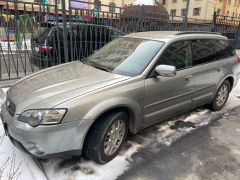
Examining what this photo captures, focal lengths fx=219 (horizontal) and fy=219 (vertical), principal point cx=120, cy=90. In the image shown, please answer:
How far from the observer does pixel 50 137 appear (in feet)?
7.29

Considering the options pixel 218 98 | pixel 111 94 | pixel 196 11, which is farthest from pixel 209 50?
pixel 196 11

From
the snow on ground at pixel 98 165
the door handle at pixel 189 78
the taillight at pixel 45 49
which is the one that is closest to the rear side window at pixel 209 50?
the door handle at pixel 189 78

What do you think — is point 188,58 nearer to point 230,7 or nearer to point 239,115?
point 239,115

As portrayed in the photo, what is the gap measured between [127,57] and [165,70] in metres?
0.63

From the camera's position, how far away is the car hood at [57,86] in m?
2.36

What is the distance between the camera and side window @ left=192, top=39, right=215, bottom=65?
12.2ft

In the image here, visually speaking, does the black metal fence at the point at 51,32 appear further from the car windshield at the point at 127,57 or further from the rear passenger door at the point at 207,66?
the rear passenger door at the point at 207,66

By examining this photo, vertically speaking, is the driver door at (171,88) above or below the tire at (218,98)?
above

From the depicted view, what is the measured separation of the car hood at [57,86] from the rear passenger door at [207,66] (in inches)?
62.3

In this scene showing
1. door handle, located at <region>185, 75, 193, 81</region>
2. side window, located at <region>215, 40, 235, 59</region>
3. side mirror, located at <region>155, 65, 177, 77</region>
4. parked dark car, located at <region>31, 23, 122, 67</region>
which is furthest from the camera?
parked dark car, located at <region>31, 23, 122, 67</region>

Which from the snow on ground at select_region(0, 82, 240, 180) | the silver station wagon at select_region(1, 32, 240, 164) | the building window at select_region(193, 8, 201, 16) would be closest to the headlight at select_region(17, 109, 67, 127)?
the silver station wagon at select_region(1, 32, 240, 164)

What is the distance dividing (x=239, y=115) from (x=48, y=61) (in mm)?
4744

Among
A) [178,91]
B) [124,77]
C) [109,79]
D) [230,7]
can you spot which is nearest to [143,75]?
[124,77]

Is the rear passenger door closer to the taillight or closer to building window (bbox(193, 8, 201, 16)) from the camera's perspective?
the taillight
